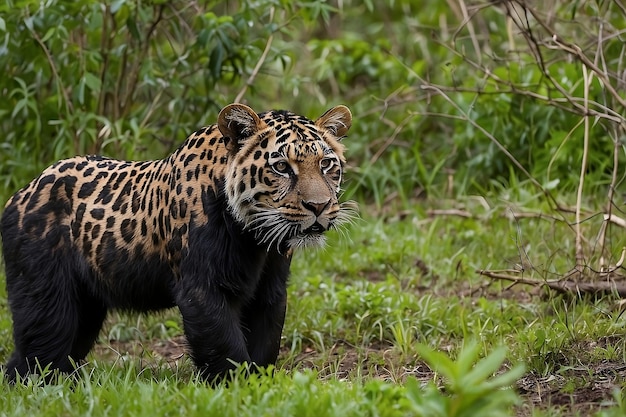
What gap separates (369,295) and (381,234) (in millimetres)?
1734


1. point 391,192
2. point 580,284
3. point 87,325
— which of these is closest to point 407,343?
point 580,284

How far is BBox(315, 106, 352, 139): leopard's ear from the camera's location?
5707mm

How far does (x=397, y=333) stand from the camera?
6.54 m

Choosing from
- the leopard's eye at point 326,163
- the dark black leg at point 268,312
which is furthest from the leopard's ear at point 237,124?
the dark black leg at point 268,312

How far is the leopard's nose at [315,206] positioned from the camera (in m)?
5.21

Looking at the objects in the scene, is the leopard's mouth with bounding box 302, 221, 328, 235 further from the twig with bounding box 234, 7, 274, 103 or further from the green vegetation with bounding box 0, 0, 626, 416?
the twig with bounding box 234, 7, 274, 103

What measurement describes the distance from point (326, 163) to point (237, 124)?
0.53 meters

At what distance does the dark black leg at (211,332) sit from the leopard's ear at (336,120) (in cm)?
113

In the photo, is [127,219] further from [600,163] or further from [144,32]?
[600,163]

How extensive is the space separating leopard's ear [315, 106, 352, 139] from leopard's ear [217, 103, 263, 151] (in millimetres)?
410

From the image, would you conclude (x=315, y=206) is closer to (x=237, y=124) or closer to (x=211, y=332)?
(x=237, y=124)

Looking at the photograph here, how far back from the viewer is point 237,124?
5469 millimetres

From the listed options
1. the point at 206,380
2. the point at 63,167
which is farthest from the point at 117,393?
the point at 63,167

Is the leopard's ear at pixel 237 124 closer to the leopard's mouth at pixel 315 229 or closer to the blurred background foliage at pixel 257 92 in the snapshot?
the leopard's mouth at pixel 315 229
